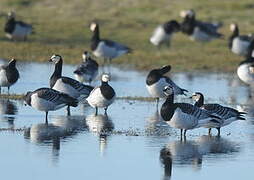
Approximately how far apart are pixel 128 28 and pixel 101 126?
25.3 metres

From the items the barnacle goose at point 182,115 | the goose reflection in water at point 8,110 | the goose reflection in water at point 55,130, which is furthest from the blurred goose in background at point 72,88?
the barnacle goose at point 182,115

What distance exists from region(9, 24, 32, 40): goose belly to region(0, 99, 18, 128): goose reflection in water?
56.3 feet

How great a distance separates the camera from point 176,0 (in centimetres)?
5378

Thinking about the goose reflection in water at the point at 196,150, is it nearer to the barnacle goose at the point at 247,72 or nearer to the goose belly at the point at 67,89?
the goose belly at the point at 67,89

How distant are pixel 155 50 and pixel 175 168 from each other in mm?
24255

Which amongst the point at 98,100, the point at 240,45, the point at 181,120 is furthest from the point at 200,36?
the point at 181,120

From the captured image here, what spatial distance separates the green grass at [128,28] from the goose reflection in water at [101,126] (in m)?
11.6

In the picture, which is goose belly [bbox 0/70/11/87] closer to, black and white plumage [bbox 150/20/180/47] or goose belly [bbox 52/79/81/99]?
goose belly [bbox 52/79/81/99]

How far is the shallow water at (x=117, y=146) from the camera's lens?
15.4m

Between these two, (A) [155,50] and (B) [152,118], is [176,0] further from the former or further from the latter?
(B) [152,118]

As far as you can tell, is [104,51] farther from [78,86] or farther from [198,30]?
[78,86]

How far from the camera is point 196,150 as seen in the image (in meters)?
17.5

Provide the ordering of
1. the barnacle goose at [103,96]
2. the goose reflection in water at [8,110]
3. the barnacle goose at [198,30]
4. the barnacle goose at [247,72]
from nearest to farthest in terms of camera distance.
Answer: the goose reflection in water at [8,110], the barnacle goose at [103,96], the barnacle goose at [247,72], the barnacle goose at [198,30]

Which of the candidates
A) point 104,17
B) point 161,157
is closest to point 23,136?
point 161,157
